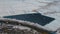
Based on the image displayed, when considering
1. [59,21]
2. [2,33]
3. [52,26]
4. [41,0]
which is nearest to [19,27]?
[2,33]

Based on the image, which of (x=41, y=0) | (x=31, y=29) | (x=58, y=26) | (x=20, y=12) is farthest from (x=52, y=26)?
(x=41, y=0)

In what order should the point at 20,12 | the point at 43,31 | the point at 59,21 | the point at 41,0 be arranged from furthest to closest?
the point at 41,0, the point at 20,12, the point at 59,21, the point at 43,31

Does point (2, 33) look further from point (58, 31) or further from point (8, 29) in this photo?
point (58, 31)

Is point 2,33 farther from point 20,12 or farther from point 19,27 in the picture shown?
point 20,12

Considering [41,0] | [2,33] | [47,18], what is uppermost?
[41,0]

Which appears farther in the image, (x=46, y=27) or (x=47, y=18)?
(x=47, y=18)

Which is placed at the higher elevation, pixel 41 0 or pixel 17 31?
pixel 41 0

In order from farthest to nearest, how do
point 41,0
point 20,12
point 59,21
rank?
point 41,0
point 20,12
point 59,21

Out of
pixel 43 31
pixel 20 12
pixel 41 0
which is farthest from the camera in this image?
pixel 41 0

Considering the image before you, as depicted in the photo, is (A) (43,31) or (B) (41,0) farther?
(B) (41,0)
